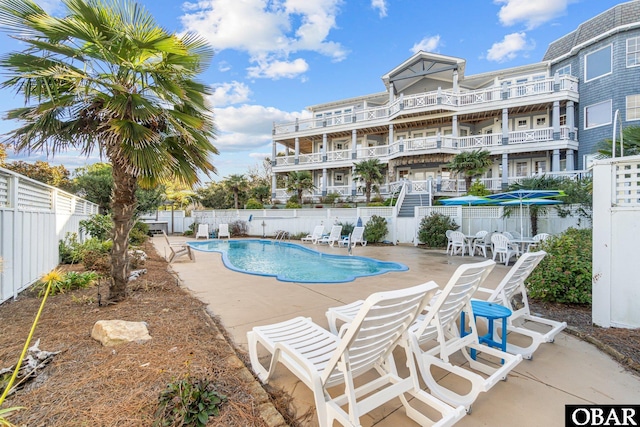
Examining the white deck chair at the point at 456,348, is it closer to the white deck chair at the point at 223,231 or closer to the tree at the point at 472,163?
the tree at the point at 472,163

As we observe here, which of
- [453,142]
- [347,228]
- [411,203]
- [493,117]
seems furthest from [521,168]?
[347,228]

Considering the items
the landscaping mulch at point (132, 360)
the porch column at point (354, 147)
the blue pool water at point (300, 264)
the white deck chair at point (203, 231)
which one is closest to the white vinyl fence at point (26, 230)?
the landscaping mulch at point (132, 360)

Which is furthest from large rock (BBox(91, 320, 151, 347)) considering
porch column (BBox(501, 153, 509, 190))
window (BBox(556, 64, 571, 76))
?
window (BBox(556, 64, 571, 76))

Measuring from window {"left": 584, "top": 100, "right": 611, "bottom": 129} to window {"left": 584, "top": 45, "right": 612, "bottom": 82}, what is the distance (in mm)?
1648

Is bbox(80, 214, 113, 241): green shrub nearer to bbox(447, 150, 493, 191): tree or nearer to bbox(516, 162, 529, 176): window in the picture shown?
bbox(447, 150, 493, 191): tree

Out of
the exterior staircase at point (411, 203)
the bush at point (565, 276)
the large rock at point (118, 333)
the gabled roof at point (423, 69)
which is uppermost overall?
the gabled roof at point (423, 69)

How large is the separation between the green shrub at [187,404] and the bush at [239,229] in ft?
61.5

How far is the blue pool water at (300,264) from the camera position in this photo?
8500mm

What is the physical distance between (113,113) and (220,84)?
2005 mm

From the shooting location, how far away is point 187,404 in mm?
2139

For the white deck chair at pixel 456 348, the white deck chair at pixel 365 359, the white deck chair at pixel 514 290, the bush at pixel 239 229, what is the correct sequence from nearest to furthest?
the white deck chair at pixel 365 359, the white deck chair at pixel 456 348, the white deck chair at pixel 514 290, the bush at pixel 239 229

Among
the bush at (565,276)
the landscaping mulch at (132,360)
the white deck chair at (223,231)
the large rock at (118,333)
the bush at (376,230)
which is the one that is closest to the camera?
the landscaping mulch at (132,360)

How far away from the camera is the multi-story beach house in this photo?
16.6m

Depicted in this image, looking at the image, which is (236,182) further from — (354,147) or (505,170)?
(505,170)
